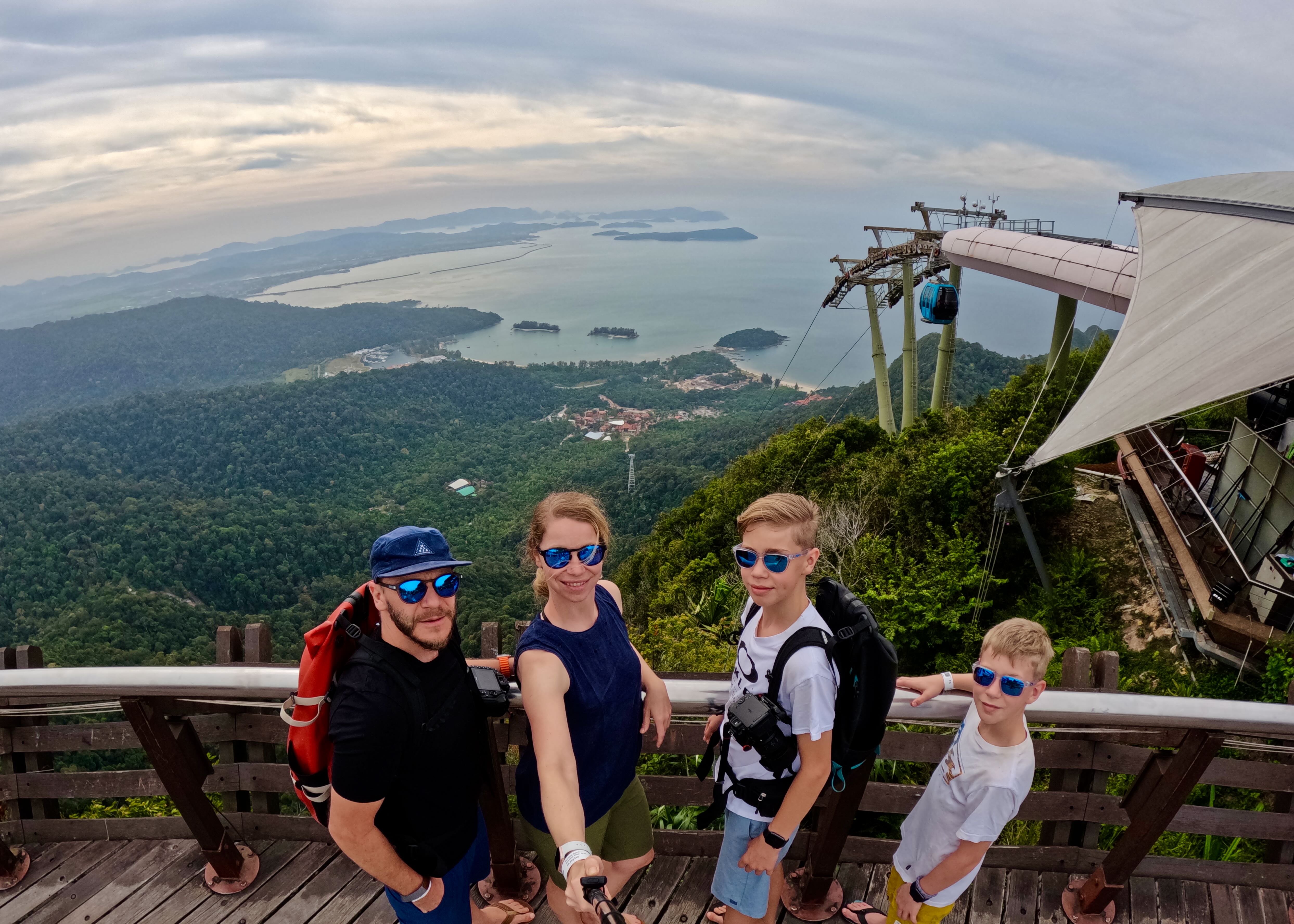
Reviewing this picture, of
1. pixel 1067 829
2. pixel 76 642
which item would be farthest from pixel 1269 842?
pixel 76 642

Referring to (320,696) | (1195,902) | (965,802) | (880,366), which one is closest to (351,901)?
(320,696)

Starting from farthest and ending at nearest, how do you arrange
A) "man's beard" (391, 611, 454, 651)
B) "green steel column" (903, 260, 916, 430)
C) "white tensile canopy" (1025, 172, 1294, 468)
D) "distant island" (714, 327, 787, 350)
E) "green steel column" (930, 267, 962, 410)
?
"distant island" (714, 327, 787, 350)
"green steel column" (903, 260, 916, 430)
"green steel column" (930, 267, 962, 410)
"white tensile canopy" (1025, 172, 1294, 468)
"man's beard" (391, 611, 454, 651)

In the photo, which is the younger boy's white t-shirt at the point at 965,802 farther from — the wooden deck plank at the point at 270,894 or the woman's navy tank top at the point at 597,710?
the wooden deck plank at the point at 270,894

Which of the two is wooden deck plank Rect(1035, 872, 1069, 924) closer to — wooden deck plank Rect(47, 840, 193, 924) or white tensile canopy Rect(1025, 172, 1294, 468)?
wooden deck plank Rect(47, 840, 193, 924)

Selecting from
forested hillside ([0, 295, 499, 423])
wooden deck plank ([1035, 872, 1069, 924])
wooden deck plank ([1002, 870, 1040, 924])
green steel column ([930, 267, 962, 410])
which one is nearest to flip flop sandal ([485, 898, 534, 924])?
wooden deck plank ([1002, 870, 1040, 924])

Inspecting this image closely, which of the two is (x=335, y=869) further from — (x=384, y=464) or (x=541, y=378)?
(x=541, y=378)

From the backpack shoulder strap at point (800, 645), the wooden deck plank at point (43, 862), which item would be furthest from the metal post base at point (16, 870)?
the backpack shoulder strap at point (800, 645)
